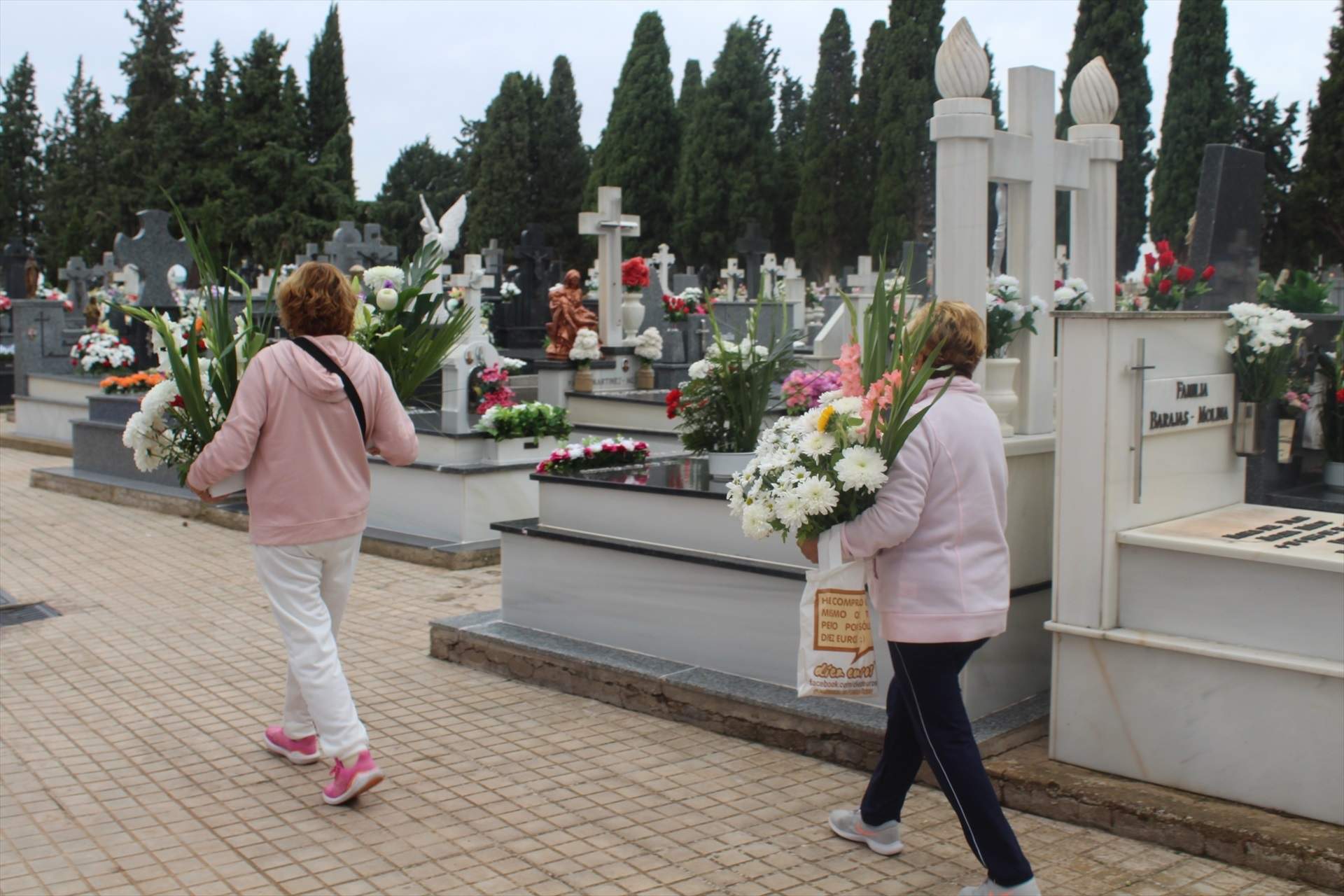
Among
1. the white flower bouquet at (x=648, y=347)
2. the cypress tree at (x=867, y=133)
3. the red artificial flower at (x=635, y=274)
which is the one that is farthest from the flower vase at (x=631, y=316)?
Answer: the cypress tree at (x=867, y=133)

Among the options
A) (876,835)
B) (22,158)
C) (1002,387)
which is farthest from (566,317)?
(22,158)

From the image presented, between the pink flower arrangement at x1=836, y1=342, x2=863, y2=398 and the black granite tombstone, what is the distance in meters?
2.62

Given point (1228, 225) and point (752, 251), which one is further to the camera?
point (752, 251)

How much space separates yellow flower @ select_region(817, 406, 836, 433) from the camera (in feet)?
12.3

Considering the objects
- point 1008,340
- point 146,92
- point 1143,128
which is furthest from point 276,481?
point 146,92

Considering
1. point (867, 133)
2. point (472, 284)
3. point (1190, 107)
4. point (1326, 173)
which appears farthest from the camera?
point (867, 133)

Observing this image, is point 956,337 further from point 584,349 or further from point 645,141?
point 645,141

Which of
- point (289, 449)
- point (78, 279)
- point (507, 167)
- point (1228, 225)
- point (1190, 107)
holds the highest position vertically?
point (507, 167)

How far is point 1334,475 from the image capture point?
5.86 meters

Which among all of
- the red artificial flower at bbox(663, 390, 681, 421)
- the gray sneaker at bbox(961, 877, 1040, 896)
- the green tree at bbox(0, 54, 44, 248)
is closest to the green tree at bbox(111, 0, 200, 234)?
the green tree at bbox(0, 54, 44, 248)

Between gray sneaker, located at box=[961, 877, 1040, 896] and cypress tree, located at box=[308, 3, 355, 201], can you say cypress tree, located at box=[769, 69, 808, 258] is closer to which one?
cypress tree, located at box=[308, 3, 355, 201]

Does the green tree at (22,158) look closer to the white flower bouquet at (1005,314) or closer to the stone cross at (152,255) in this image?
the stone cross at (152,255)

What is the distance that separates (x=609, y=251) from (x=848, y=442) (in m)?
12.1

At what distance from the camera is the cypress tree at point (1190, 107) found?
34.2 metres
